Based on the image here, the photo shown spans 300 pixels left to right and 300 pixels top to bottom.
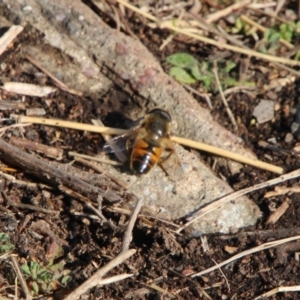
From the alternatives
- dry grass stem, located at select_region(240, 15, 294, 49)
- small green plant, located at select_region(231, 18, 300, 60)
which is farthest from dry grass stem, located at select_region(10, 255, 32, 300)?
dry grass stem, located at select_region(240, 15, 294, 49)

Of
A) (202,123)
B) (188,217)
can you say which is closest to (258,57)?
(202,123)

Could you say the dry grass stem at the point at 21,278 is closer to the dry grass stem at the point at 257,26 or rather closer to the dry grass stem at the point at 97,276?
the dry grass stem at the point at 97,276

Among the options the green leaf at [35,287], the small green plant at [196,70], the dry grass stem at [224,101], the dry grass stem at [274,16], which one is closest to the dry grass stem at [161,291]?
the green leaf at [35,287]

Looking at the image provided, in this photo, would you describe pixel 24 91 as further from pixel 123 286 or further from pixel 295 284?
pixel 295 284

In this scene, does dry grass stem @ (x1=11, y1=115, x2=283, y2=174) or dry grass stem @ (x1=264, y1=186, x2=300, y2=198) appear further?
dry grass stem @ (x1=11, y1=115, x2=283, y2=174)

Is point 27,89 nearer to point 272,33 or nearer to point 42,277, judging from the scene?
point 42,277

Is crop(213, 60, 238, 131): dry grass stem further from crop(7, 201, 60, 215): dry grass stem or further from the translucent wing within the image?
crop(7, 201, 60, 215): dry grass stem

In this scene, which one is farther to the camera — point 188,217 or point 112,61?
point 112,61

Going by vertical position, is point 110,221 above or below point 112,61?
below
